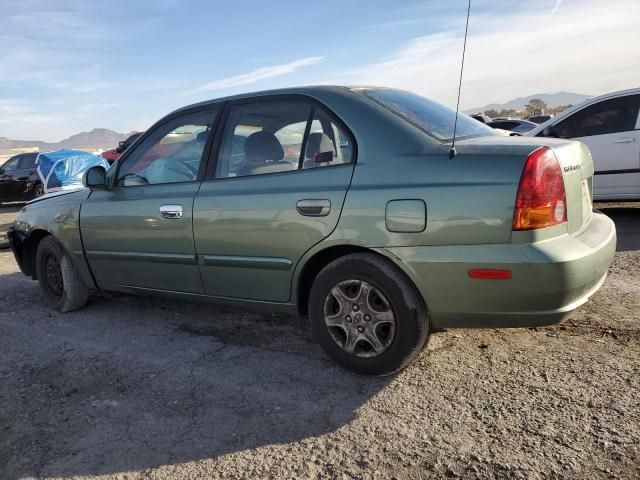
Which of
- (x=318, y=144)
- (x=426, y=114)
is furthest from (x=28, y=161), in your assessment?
(x=426, y=114)

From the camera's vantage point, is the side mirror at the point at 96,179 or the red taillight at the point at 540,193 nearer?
the red taillight at the point at 540,193

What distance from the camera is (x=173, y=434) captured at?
8.80 ft

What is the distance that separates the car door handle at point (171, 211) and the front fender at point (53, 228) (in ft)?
3.52

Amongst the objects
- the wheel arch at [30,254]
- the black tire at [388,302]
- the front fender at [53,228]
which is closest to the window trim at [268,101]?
the black tire at [388,302]

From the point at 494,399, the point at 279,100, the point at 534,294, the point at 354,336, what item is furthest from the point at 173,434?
the point at 279,100

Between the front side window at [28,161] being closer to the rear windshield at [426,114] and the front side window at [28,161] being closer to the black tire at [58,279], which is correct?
the black tire at [58,279]

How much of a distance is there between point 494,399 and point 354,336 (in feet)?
2.69

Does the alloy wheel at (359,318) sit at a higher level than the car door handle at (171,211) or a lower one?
lower

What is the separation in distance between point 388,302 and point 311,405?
691mm

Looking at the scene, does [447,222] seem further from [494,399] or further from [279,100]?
[279,100]

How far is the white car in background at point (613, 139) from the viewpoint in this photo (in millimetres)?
6742

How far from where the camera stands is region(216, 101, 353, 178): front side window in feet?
10.6

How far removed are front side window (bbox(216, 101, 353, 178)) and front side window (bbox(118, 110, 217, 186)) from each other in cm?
25

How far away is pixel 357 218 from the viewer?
2934 millimetres
